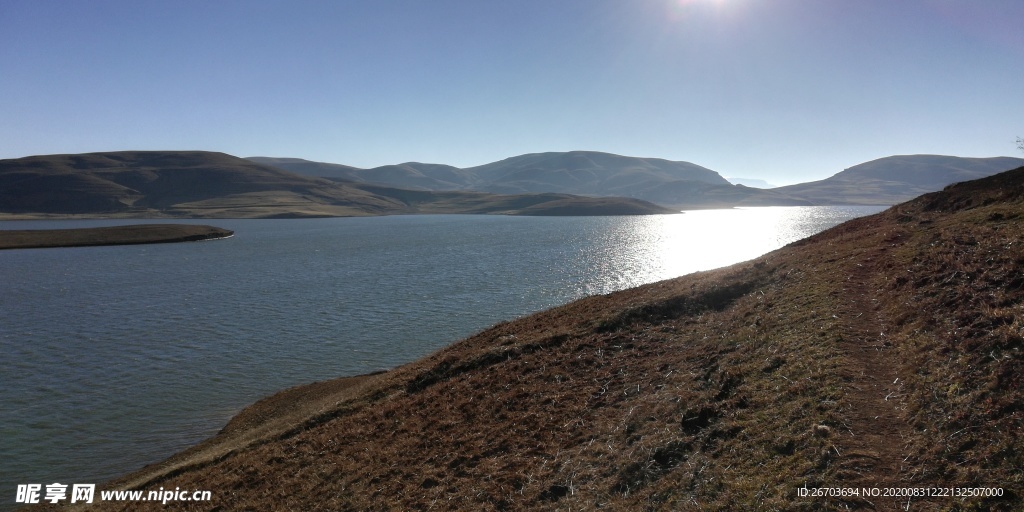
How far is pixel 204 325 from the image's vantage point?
4959 cm

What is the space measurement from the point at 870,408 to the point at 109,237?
17430 centimetres

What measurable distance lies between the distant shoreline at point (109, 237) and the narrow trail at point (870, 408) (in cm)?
16192

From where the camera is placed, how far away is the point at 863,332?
16.5 meters

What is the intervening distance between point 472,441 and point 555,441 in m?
3.18

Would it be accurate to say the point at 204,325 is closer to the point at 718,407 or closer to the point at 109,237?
the point at 718,407

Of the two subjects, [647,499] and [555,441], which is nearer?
[647,499]

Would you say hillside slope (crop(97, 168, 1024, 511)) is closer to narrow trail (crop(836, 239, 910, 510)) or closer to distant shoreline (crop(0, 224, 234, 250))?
narrow trail (crop(836, 239, 910, 510))

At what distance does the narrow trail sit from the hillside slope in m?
0.06

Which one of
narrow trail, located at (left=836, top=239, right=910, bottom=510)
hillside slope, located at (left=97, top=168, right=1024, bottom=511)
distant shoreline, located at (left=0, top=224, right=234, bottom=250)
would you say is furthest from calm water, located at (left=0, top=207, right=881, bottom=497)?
narrow trail, located at (left=836, top=239, right=910, bottom=510)

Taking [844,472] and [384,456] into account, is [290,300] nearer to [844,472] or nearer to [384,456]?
[384,456]

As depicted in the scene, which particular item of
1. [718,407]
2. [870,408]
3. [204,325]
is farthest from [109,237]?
[870,408]

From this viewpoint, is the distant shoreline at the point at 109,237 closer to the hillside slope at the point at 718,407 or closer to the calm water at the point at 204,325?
the calm water at the point at 204,325

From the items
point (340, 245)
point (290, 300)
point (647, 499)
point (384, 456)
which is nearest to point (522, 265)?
point (290, 300)

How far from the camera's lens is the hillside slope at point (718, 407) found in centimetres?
1089
